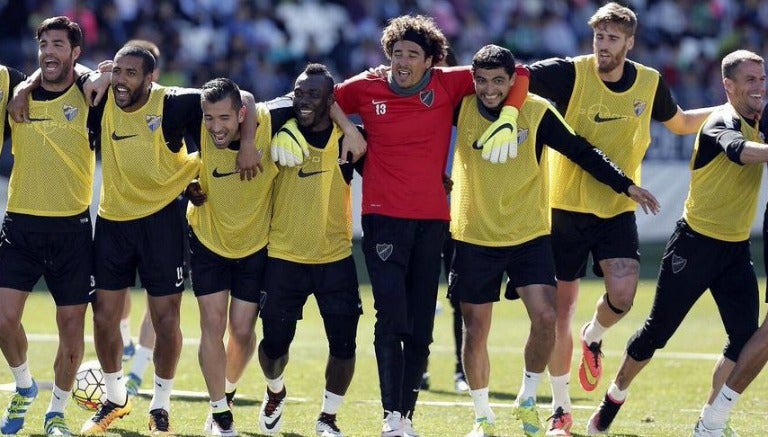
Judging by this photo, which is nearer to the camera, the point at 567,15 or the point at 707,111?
the point at 707,111

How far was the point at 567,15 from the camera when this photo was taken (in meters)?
28.2

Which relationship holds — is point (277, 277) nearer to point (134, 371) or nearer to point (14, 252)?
point (14, 252)

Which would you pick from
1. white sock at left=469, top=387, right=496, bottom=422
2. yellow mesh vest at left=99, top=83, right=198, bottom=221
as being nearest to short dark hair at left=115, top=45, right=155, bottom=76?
yellow mesh vest at left=99, top=83, right=198, bottom=221

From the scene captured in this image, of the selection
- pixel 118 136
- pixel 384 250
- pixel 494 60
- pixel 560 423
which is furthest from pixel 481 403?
pixel 118 136

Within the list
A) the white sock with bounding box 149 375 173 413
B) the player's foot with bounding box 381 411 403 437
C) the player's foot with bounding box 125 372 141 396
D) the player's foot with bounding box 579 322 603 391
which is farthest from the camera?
the player's foot with bounding box 125 372 141 396

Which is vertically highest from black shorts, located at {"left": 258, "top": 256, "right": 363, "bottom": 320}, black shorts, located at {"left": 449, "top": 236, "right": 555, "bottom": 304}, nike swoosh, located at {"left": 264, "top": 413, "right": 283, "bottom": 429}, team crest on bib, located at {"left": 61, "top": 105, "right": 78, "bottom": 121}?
team crest on bib, located at {"left": 61, "top": 105, "right": 78, "bottom": 121}

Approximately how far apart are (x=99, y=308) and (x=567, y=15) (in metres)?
19.9

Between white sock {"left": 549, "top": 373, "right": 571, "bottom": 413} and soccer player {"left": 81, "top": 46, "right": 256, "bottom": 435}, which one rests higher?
soccer player {"left": 81, "top": 46, "right": 256, "bottom": 435}

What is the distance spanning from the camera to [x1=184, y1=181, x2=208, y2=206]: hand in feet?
31.8

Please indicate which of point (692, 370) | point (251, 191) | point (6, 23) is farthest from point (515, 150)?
point (6, 23)

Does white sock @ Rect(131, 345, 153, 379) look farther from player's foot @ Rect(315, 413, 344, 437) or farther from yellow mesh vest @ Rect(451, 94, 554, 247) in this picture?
yellow mesh vest @ Rect(451, 94, 554, 247)

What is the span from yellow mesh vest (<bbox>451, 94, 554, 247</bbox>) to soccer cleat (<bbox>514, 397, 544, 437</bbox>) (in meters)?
1.12

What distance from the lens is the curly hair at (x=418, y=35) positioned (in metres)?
9.49

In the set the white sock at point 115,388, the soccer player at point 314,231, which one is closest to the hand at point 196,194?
the soccer player at point 314,231
